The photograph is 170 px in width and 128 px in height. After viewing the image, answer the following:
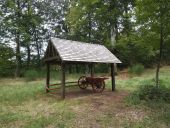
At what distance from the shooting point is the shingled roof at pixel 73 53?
1170 centimetres

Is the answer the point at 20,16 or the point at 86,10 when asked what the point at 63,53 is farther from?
the point at 20,16

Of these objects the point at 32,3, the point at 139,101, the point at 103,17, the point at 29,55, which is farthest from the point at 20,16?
the point at 139,101

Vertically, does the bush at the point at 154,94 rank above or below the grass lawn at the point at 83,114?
above

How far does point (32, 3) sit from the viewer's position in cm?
3014

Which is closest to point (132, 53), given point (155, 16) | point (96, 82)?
point (96, 82)

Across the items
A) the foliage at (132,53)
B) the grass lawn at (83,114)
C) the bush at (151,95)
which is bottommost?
the grass lawn at (83,114)

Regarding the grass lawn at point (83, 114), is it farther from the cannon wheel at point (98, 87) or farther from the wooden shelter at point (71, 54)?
the cannon wheel at point (98, 87)

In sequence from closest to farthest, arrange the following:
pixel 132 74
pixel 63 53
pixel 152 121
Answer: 1. pixel 152 121
2. pixel 63 53
3. pixel 132 74

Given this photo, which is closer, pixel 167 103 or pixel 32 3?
pixel 167 103

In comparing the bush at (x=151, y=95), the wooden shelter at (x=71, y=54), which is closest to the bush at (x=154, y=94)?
the bush at (x=151, y=95)

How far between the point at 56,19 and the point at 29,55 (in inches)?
254

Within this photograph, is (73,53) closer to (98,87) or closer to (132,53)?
(98,87)

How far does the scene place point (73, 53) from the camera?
12.3 meters

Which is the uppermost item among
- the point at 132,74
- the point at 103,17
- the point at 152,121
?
the point at 103,17
